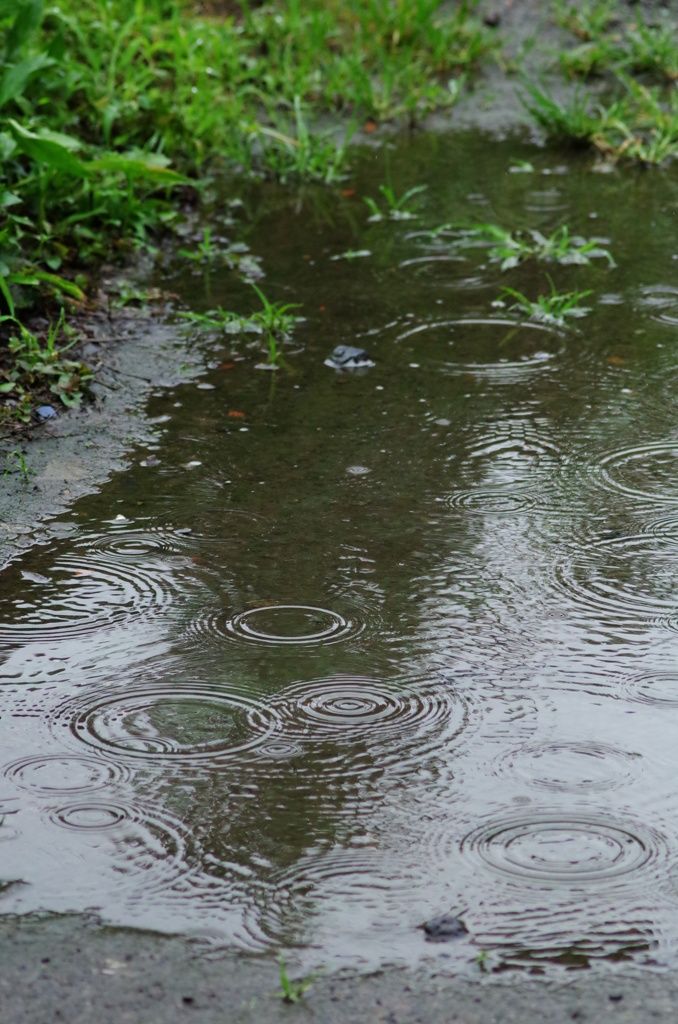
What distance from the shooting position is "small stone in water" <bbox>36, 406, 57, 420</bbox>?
136 inches

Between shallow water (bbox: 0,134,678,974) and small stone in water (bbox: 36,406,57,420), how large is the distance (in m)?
0.31

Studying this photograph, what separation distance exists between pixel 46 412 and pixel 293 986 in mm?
2183

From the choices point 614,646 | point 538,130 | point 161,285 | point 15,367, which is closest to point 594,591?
point 614,646

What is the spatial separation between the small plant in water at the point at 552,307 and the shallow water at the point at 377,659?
99 mm

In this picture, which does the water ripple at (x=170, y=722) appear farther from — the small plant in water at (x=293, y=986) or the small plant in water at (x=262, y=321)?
the small plant in water at (x=262, y=321)

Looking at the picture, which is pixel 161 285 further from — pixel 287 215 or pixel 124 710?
pixel 124 710

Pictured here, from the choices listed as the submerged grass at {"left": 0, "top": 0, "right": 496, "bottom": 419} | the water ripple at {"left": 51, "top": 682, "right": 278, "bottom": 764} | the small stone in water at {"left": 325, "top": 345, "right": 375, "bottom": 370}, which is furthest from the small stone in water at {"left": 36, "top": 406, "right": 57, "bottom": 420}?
the water ripple at {"left": 51, "top": 682, "right": 278, "bottom": 764}

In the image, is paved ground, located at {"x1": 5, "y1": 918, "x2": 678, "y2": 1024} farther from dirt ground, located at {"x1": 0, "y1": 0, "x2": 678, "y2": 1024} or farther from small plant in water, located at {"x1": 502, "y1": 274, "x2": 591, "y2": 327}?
small plant in water, located at {"x1": 502, "y1": 274, "x2": 591, "y2": 327}

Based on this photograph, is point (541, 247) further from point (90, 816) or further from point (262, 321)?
point (90, 816)

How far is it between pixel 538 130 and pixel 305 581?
14.2ft

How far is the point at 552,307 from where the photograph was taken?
4137 mm

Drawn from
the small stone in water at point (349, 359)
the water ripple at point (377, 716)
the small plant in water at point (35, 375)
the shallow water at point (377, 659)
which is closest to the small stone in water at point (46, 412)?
the small plant in water at point (35, 375)


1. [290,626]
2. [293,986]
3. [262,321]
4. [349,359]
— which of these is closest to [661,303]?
[349,359]

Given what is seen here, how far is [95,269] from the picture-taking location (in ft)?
14.6
